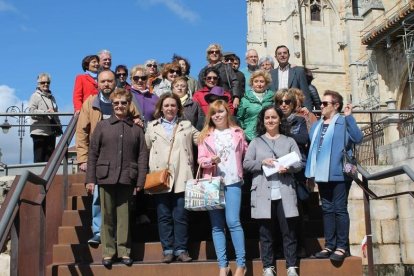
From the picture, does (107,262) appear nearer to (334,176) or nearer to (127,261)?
(127,261)

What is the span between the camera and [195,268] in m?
5.52

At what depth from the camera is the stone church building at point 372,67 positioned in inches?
385

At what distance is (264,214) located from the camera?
5.38 metres

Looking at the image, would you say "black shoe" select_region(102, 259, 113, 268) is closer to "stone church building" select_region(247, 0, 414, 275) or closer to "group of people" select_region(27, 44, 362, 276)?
"group of people" select_region(27, 44, 362, 276)

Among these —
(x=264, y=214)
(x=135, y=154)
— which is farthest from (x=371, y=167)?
(x=135, y=154)

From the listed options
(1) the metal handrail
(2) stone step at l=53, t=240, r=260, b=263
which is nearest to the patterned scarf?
(2) stone step at l=53, t=240, r=260, b=263

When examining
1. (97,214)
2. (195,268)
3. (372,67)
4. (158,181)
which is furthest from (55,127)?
(372,67)

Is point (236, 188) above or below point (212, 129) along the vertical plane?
below

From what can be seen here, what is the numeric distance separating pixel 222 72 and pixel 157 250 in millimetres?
3018

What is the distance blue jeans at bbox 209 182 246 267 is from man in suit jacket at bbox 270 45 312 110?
103 inches

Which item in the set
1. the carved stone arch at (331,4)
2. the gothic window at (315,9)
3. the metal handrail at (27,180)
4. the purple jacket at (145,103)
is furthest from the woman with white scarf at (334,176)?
the gothic window at (315,9)

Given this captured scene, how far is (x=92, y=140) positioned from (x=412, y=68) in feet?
63.7

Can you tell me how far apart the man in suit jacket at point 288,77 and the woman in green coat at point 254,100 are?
3.65ft

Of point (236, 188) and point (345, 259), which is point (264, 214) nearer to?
point (236, 188)
